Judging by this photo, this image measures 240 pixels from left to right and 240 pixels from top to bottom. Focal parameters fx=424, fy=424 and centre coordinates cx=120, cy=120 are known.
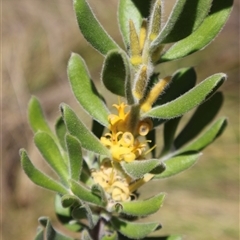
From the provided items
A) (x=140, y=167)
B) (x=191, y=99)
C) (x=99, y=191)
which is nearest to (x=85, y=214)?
(x=99, y=191)

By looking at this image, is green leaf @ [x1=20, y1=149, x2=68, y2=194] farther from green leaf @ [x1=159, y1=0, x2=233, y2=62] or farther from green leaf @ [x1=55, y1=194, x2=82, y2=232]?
green leaf @ [x1=159, y1=0, x2=233, y2=62]

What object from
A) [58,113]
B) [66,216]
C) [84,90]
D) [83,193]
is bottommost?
[58,113]

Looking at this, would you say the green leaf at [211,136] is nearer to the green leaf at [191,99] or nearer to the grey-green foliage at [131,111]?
the grey-green foliage at [131,111]

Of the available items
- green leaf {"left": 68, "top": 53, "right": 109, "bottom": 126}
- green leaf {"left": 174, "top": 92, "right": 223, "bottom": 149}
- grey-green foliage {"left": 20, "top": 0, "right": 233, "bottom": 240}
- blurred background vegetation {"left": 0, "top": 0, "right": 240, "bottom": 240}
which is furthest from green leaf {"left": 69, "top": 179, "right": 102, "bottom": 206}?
blurred background vegetation {"left": 0, "top": 0, "right": 240, "bottom": 240}

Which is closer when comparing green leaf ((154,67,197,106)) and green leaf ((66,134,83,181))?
green leaf ((66,134,83,181))

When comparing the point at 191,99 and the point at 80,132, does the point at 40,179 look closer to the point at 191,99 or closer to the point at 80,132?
the point at 80,132

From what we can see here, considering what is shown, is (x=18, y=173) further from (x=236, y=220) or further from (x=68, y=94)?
(x=236, y=220)
